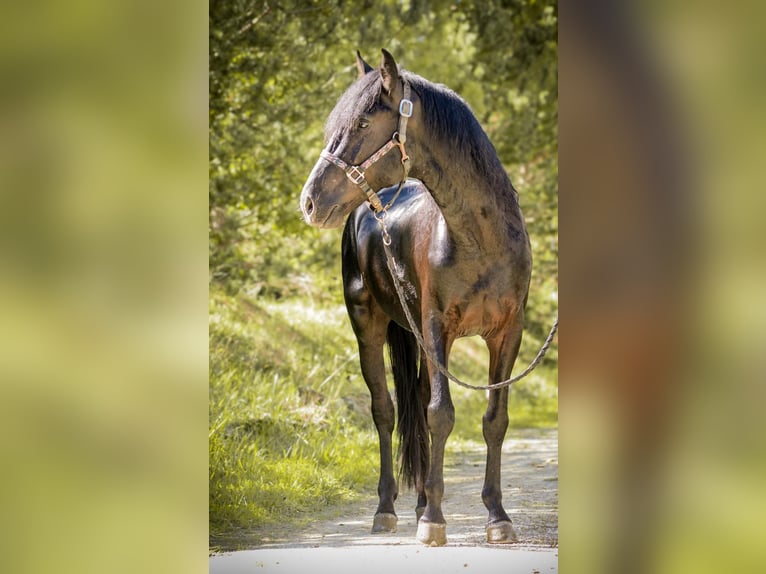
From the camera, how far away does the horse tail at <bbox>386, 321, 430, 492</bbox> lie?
4.73 m

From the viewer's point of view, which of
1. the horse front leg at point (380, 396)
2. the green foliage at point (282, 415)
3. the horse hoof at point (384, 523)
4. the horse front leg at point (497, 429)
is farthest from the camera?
the green foliage at point (282, 415)

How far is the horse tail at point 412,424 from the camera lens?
473 cm

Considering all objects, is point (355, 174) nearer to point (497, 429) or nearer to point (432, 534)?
point (497, 429)

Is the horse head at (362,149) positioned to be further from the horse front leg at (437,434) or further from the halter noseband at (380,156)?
the horse front leg at (437,434)

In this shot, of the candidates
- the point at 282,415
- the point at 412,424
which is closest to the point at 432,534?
the point at 412,424

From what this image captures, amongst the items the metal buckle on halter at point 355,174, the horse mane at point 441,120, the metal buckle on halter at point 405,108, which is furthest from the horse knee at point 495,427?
the metal buckle on halter at point 405,108

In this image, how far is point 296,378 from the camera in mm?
7570

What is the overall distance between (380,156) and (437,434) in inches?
46.7

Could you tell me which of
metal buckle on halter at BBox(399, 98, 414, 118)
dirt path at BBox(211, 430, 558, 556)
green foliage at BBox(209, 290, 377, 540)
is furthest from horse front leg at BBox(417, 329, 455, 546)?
green foliage at BBox(209, 290, 377, 540)

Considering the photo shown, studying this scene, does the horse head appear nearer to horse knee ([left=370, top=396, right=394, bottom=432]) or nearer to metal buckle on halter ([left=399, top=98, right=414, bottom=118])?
metal buckle on halter ([left=399, top=98, right=414, bottom=118])
